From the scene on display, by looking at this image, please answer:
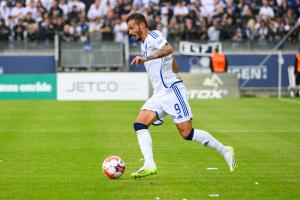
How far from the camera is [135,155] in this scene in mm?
14500

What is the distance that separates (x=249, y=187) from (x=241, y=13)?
24.9 metres

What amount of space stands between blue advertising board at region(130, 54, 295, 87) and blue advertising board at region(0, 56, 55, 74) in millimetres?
3820

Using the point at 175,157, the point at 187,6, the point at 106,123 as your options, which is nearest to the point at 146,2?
the point at 187,6

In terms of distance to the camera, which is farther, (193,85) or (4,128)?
(193,85)

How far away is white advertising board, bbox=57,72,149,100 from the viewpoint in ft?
102

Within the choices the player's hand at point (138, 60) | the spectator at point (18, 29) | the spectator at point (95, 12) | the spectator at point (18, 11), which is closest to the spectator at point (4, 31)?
the spectator at point (18, 29)

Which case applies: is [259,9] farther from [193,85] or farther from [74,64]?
[74,64]

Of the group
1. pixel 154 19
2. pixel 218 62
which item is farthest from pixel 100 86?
pixel 218 62

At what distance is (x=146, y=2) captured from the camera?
111ft

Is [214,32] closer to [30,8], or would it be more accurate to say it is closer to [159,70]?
[30,8]

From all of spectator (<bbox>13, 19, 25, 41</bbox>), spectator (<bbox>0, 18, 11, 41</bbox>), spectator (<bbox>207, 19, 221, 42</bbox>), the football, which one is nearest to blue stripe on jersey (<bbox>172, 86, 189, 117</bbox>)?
the football

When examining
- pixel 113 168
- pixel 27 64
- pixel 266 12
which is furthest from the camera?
pixel 266 12

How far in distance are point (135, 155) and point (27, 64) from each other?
20311mm

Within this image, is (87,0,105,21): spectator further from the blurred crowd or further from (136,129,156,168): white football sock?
(136,129,156,168): white football sock
